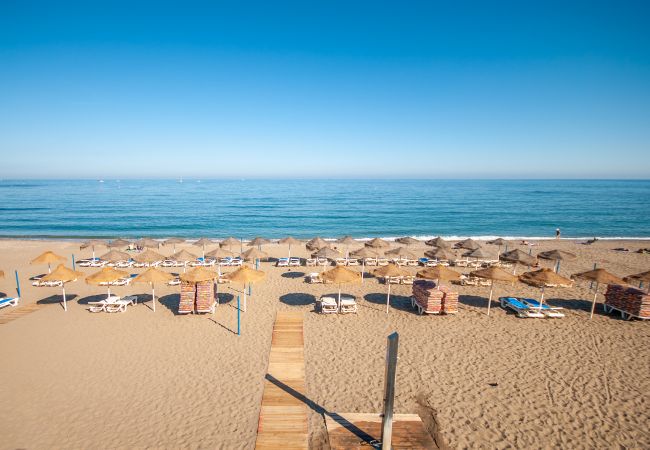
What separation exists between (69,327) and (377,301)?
11.9 metres

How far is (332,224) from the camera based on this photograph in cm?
4494

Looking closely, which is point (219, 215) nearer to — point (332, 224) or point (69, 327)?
point (332, 224)

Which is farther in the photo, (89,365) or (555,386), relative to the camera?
(89,365)

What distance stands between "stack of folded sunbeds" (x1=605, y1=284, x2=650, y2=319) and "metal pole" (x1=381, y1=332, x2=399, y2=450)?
42.0 feet

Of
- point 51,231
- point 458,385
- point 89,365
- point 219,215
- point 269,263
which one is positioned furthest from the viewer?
point 219,215

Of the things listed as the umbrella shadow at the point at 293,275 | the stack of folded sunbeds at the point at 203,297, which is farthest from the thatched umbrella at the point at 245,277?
the umbrella shadow at the point at 293,275

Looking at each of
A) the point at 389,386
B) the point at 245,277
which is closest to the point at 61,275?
the point at 245,277

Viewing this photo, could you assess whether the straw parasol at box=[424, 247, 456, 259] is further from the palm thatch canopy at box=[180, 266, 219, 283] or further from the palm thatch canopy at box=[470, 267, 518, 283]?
the palm thatch canopy at box=[180, 266, 219, 283]

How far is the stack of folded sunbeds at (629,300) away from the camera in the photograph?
494 inches

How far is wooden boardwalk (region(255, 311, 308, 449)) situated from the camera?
6.61 metres

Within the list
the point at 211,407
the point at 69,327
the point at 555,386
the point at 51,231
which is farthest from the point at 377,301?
the point at 51,231

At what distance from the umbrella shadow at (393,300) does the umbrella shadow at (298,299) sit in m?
2.48

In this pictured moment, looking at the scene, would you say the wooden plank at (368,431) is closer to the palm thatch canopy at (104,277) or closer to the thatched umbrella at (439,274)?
the thatched umbrella at (439,274)

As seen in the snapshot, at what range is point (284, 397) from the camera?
7.93m
